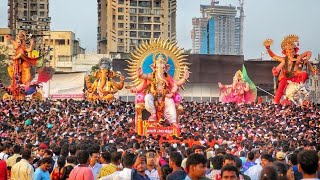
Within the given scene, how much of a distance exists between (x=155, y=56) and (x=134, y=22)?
86.1 m

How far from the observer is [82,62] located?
96938mm

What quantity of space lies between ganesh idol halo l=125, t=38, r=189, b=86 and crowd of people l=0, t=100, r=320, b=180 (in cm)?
213

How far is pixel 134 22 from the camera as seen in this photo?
119562 millimetres

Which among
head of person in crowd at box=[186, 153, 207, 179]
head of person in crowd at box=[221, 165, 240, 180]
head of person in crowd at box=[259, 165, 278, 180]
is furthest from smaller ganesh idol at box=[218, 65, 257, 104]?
head of person in crowd at box=[259, 165, 278, 180]

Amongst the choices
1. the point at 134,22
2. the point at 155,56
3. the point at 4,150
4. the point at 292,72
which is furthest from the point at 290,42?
the point at 134,22

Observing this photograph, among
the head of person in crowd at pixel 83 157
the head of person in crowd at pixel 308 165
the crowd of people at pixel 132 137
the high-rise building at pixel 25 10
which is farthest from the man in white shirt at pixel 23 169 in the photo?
the high-rise building at pixel 25 10

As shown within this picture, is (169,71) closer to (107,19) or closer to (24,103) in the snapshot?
(24,103)

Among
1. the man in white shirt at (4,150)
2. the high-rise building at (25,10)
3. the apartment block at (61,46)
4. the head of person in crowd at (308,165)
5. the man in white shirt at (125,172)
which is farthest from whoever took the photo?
the high-rise building at (25,10)

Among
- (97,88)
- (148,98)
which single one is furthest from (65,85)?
(148,98)

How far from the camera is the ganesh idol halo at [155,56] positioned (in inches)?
1339

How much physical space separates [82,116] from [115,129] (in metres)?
4.05

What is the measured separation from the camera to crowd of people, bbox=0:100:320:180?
38.4 feet

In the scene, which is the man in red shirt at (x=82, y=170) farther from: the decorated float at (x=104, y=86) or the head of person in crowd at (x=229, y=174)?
the decorated float at (x=104, y=86)

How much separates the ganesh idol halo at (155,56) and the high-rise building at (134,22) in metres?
82.3
